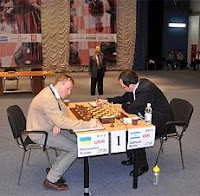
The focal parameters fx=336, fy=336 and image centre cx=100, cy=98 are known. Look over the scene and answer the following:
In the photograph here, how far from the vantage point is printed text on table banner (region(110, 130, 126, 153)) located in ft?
9.69

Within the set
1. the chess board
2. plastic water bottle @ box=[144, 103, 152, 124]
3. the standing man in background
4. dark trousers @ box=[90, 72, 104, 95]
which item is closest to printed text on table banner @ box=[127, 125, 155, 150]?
plastic water bottle @ box=[144, 103, 152, 124]

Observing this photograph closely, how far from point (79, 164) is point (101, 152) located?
1.03 m

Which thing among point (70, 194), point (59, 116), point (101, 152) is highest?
point (59, 116)

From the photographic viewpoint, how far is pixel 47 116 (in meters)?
3.08

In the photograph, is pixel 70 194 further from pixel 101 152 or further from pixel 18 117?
pixel 18 117

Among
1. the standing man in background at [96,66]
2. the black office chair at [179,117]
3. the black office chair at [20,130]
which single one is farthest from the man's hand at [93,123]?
the standing man in background at [96,66]

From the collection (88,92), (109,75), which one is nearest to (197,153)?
(88,92)

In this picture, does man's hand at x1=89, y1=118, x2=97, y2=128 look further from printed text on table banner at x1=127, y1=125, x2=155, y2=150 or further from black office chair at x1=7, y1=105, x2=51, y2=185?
black office chair at x1=7, y1=105, x2=51, y2=185

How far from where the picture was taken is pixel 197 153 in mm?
4277

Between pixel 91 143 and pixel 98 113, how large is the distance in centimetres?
69

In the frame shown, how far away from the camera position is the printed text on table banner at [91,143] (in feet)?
9.32

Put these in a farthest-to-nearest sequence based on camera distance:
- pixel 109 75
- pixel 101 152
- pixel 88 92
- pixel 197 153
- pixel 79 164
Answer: pixel 109 75, pixel 88 92, pixel 197 153, pixel 79 164, pixel 101 152

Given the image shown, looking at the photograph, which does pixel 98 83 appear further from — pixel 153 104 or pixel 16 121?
pixel 16 121

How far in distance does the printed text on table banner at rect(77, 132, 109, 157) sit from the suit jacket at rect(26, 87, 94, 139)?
0.15m
